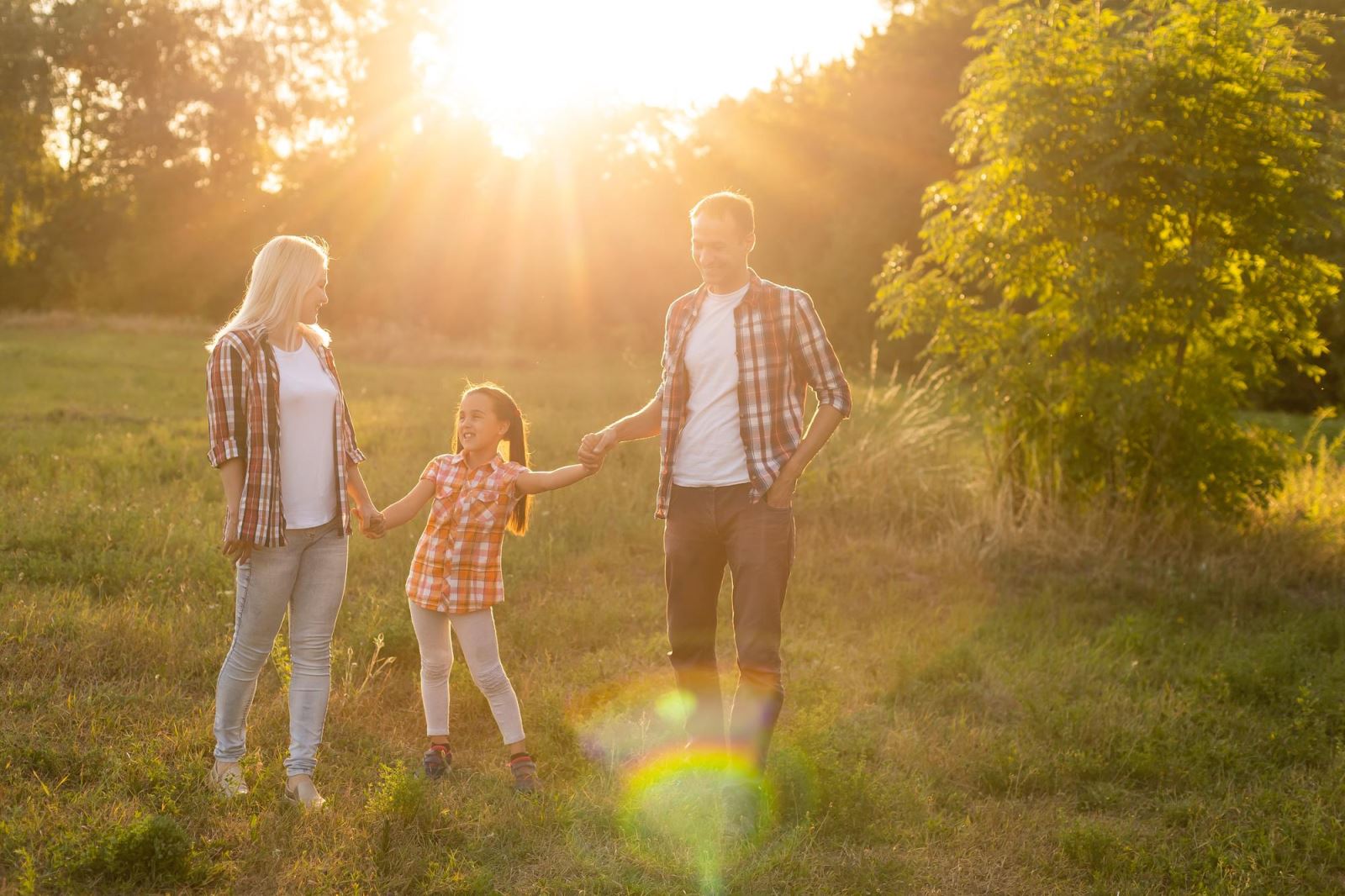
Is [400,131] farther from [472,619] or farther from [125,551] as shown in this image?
[472,619]

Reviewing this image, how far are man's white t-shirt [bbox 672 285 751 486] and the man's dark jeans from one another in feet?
0.23

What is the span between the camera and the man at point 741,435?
4.04 metres

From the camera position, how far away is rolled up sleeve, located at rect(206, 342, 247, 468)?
384 centimetres

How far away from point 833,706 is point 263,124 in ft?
130

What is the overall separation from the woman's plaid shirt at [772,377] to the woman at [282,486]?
1314 mm

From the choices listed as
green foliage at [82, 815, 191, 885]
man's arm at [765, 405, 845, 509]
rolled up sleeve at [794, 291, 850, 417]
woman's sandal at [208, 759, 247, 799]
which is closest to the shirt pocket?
man's arm at [765, 405, 845, 509]

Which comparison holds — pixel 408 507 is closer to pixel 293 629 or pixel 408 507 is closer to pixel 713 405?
pixel 293 629

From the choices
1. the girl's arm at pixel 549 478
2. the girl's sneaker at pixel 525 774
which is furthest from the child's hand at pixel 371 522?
the girl's sneaker at pixel 525 774

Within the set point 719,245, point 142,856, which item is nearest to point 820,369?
point 719,245

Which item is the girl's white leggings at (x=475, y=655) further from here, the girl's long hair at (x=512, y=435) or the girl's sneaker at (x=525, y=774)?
the girl's long hair at (x=512, y=435)

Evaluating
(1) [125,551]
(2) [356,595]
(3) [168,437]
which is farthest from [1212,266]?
(3) [168,437]

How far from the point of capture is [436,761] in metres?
4.56

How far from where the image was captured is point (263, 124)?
39406 mm

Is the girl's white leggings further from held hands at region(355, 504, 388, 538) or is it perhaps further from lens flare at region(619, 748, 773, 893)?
lens flare at region(619, 748, 773, 893)
